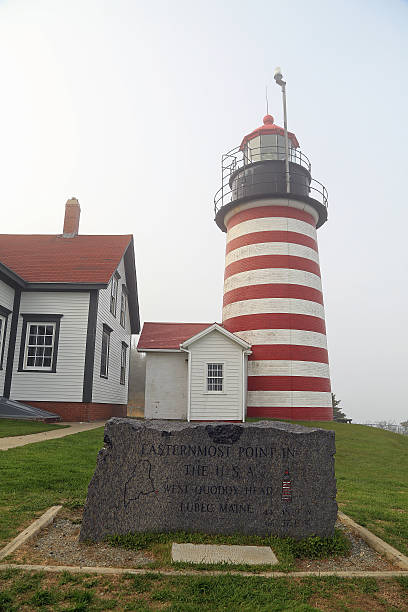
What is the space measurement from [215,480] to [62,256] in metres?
17.1

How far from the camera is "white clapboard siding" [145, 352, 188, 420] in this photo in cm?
1978

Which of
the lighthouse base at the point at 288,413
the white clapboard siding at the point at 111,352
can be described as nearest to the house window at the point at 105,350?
the white clapboard siding at the point at 111,352

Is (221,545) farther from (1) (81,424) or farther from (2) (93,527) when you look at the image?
(1) (81,424)

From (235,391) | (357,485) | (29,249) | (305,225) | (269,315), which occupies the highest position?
(305,225)

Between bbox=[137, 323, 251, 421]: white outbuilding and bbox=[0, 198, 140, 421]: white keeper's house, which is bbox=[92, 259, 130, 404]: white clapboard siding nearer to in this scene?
bbox=[0, 198, 140, 421]: white keeper's house

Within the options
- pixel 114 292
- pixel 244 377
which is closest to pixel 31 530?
pixel 244 377

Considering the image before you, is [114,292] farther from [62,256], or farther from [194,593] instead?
[194,593]

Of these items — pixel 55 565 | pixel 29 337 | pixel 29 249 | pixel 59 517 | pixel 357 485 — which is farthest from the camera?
pixel 29 249

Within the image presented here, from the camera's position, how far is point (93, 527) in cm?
472

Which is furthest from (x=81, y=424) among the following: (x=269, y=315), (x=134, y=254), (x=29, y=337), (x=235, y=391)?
(x=134, y=254)

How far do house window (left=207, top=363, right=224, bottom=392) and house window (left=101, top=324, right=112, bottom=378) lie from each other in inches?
182

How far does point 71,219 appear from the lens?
75.3 feet

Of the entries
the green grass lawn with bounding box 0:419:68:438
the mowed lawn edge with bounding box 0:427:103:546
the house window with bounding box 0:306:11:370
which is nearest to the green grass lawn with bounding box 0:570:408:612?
the mowed lawn edge with bounding box 0:427:103:546

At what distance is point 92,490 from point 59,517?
3.20ft
